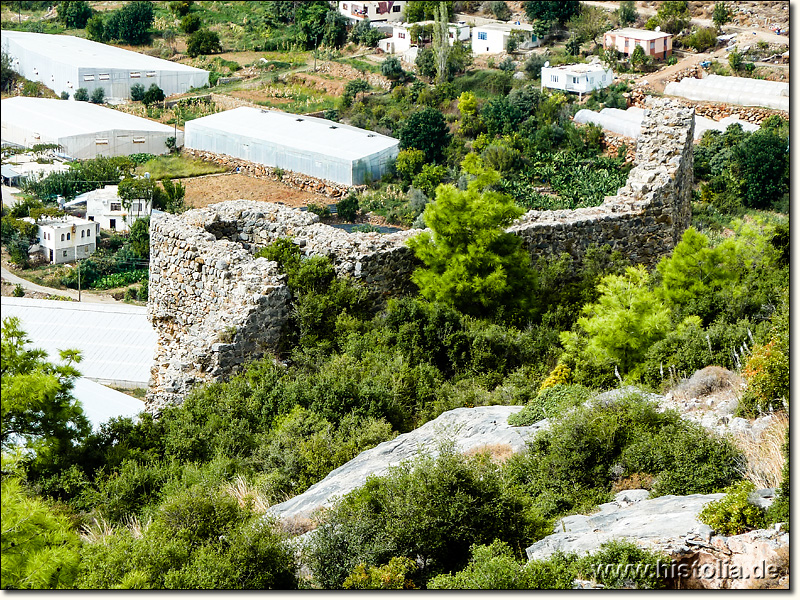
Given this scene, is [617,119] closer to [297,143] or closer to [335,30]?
[297,143]

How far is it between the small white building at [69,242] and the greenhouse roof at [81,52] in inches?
346

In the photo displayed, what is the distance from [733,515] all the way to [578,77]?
49.1 m

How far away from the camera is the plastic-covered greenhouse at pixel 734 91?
3852 centimetres

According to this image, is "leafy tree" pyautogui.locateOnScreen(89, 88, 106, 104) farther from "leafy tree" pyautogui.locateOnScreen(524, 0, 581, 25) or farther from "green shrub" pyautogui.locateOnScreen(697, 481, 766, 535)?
"green shrub" pyautogui.locateOnScreen(697, 481, 766, 535)

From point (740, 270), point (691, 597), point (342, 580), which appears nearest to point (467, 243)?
point (740, 270)

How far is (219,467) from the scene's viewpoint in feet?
38.7

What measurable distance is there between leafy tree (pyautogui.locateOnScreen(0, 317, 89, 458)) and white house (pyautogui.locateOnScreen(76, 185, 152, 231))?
34.2 metres

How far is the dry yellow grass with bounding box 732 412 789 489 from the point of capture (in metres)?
9.48

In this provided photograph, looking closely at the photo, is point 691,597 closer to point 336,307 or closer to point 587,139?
point 336,307

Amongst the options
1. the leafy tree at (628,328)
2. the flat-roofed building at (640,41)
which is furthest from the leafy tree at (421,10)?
the leafy tree at (628,328)

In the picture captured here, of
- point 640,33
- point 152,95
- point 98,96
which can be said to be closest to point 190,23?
point 152,95

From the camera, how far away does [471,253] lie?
632 inches

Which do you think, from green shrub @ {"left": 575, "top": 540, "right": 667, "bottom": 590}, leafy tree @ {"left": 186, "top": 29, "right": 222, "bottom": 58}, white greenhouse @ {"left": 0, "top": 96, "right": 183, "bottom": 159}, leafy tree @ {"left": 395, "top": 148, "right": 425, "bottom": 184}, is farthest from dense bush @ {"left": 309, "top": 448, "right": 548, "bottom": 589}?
leafy tree @ {"left": 186, "top": 29, "right": 222, "bottom": 58}

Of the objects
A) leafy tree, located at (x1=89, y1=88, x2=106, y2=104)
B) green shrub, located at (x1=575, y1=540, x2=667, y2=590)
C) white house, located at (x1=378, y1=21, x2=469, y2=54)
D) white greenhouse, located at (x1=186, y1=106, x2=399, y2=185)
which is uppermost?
green shrub, located at (x1=575, y1=540, x2=667, y2=590)
